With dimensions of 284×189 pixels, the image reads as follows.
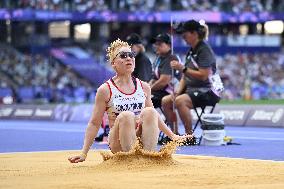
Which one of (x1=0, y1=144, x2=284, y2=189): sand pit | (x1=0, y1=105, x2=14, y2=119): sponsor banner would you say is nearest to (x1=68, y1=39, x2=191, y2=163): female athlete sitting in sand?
(x1=0, y1=144, x2=284, y2=189): sand pit

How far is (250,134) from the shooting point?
56.6 ft

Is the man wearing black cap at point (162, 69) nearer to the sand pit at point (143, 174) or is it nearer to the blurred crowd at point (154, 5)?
the sand pit at point (143, 174)

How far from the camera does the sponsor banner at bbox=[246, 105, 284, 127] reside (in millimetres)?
20250

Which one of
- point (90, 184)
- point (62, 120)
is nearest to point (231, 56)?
point (62, 120)

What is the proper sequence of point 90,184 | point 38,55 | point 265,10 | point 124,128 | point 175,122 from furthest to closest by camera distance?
1. point 265,10
2. point 38,55
3. point 175,122
4. point 124,128
5. point 90,184

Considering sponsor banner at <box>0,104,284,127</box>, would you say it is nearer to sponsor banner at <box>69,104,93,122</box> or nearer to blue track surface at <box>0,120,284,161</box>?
sponsor banner at <box>69,104,93,122</box>

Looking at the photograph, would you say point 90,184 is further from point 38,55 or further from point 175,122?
point 38,55

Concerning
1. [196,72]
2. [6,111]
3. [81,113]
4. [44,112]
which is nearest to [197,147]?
[196,72]

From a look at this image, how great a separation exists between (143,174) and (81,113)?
59.4 feet

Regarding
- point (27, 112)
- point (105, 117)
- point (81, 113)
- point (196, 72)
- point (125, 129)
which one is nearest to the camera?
point (125, 129)

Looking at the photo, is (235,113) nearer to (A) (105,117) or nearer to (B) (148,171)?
(A) (105,117)

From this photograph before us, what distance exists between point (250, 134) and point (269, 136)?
1001 millimetres

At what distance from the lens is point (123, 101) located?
30.0 feet

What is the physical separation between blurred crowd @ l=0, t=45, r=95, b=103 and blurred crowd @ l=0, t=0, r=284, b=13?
9.77 ft
